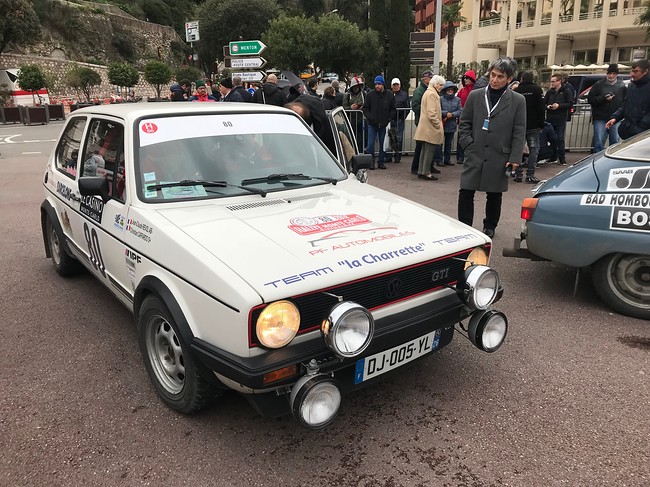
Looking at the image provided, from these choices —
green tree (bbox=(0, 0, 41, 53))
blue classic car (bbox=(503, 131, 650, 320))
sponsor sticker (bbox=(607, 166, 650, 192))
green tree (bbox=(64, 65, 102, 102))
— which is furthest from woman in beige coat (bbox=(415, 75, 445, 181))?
green tree (bbox=(0, 0, 41, 53))

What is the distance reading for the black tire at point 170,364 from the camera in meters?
2.62

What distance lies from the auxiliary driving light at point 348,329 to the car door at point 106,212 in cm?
151

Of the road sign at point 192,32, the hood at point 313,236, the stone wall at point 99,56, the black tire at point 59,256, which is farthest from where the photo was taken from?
the stone wall at point 99,56

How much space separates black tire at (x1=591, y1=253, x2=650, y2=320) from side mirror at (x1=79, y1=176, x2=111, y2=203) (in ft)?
12.6

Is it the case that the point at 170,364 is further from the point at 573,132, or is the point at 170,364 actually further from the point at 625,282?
the point at 573,132

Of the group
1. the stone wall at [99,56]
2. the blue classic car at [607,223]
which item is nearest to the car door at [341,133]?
the blue classic car at [607,223]

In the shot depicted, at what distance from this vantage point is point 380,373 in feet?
8.70

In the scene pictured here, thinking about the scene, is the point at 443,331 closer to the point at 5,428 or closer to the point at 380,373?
the point at 380,373

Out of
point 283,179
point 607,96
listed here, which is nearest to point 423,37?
point 607,96

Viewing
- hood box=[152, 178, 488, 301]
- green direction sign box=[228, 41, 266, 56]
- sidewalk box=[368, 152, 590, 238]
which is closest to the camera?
hood box=[152, 178, 488, 301]

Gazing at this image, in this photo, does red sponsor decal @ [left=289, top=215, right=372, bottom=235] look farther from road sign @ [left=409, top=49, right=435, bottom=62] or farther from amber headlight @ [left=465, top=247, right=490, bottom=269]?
road sign @ [left=409, top=49, right=435, bottom=62]

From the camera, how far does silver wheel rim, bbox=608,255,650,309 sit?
3973 mm

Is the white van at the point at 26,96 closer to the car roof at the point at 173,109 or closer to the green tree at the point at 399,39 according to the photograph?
the green tree at the point at 399,39

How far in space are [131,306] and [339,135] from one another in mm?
3398
